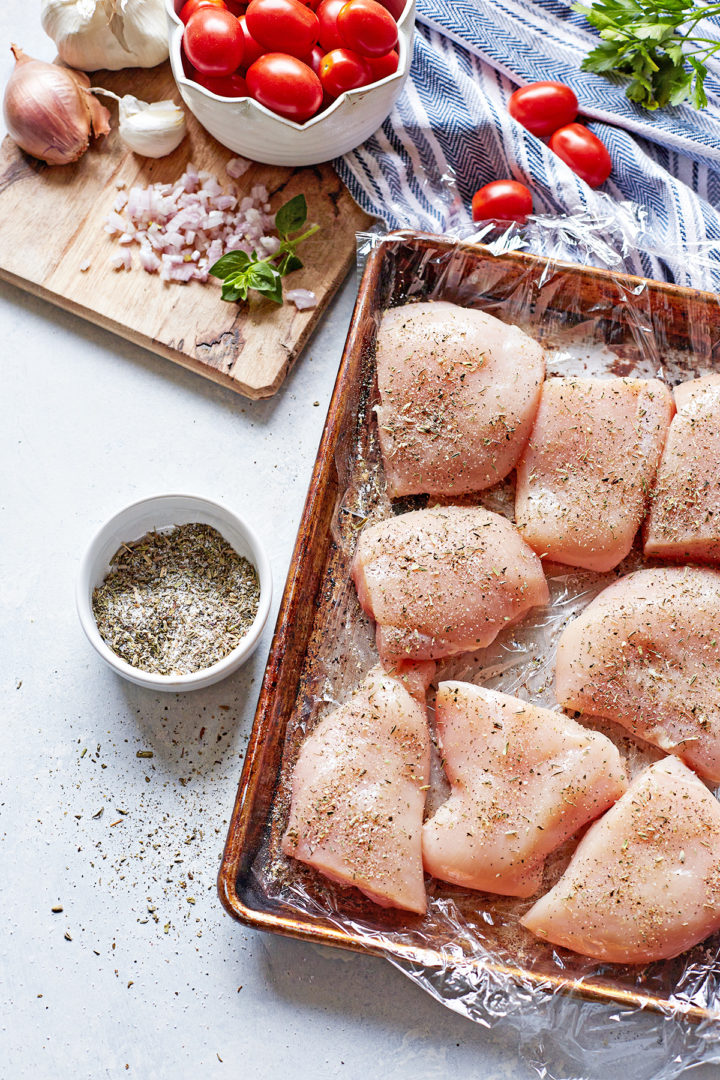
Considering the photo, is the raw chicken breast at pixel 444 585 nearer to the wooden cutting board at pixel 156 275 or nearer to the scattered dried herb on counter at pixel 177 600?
the scattered dried herb on counter at pixel 177 600

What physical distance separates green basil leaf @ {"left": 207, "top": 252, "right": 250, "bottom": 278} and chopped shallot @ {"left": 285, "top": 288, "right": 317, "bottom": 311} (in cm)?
11

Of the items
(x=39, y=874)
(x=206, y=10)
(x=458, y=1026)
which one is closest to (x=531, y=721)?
(x=458, y=1026)

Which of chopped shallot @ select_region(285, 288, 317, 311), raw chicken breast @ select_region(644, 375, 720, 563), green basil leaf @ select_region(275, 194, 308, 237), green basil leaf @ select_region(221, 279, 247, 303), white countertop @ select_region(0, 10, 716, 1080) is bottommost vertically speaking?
white countertop @ select_region(0, 10, 716, 1080)

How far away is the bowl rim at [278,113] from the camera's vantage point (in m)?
1.58

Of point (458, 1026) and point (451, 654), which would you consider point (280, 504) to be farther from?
point (458, 1026)

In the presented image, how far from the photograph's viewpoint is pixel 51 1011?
1.67m

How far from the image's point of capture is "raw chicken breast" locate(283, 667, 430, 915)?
1475mm

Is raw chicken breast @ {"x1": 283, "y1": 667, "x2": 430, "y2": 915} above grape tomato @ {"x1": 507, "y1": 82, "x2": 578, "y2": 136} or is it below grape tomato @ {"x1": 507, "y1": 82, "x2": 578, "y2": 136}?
below

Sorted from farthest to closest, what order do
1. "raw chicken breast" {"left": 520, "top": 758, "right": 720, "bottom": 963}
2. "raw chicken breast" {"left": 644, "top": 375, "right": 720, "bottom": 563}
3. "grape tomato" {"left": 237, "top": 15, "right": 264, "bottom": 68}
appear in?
"grape tomato" {"left": 237, "top": 15, "right": 264, "bottom": 68} < "raw chicken breast" {"left": 644, "top": 375, "right": 720, "bottom": 563} < "raw chicken breast" {"left": 520, "top": 758, "right": 720, "bottom": 963}

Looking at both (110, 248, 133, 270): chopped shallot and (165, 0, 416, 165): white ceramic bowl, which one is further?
(110, 248, 133, 270): chopped shallot

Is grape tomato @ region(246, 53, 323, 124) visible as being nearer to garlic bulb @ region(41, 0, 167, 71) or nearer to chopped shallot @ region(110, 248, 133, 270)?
garlic bulb @ region(41, 0, 167, 71)

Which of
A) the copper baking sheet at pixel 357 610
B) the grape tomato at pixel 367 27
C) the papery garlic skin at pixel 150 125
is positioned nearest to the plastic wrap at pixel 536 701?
the copper baking sheet at pixel 357 610

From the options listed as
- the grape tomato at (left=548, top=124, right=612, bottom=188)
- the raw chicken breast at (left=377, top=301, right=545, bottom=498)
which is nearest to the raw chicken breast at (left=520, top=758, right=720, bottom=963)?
the raw chicken breast at (left=377, top=301, right=545, bottom=498)

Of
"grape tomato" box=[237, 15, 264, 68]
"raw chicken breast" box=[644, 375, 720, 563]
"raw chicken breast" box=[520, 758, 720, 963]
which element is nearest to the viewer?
"raw chicken breast" box=[520, 758, 720, 963]
